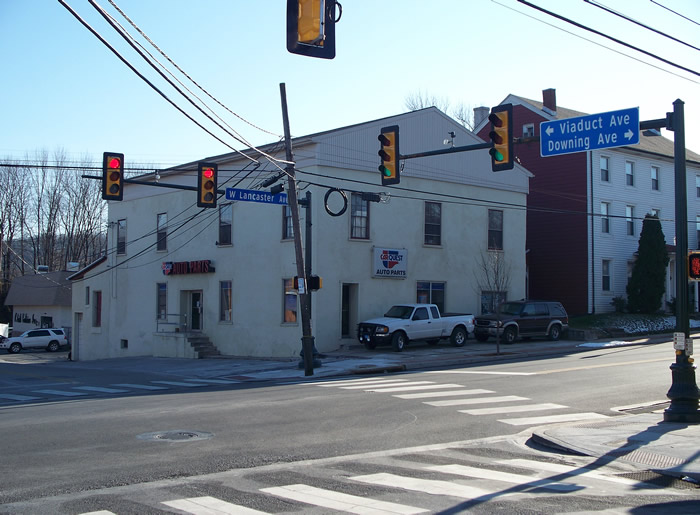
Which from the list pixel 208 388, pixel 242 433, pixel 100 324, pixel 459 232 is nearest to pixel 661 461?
pixel 242 433

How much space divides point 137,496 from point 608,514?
15.4 ft

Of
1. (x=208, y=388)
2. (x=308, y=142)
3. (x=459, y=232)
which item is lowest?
(x=208, y=388)

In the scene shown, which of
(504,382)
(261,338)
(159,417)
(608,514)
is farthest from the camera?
(261,338)

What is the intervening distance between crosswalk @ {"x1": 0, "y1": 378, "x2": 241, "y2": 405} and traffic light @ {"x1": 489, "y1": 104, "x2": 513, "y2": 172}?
1069cm

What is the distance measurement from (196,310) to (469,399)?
2227 centimetres

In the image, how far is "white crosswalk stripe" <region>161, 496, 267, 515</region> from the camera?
689 centimetres

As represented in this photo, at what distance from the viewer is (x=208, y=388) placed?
19656 millimetres

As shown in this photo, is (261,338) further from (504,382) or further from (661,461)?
(661,461)

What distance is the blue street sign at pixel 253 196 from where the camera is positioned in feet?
69.2

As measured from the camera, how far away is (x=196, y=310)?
→ 35.4m

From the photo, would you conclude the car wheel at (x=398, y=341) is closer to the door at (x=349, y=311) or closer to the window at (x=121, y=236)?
the door at (x=349, y=311)

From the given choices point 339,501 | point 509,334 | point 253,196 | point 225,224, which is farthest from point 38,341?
point 339,501

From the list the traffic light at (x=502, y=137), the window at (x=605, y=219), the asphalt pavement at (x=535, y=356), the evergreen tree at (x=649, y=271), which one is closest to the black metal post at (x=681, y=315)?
the asphalt pavement at (x=535, y=356)

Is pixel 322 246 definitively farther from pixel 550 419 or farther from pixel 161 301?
pixel 550 419
